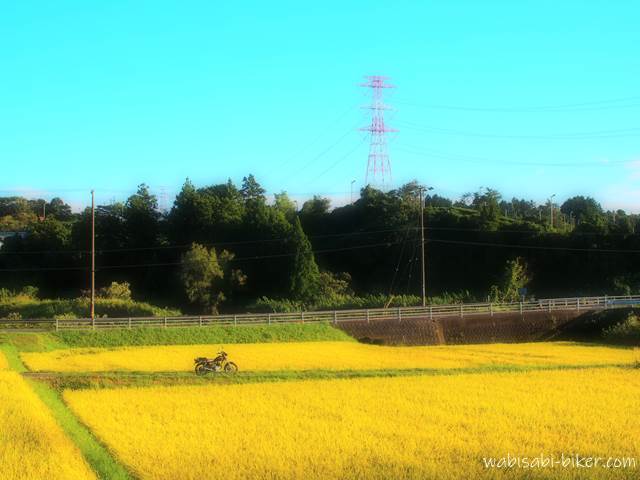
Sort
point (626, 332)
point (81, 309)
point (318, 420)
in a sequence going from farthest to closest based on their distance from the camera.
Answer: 1. point (81, 309)
2. point (626, 332)
3. point (318, 420)

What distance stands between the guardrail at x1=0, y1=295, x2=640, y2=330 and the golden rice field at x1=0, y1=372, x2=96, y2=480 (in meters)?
23.0

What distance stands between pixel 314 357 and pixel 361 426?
700 inches

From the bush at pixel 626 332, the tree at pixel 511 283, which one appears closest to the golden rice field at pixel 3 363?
the bush at pixel 626 332

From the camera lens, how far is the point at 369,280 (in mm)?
86312

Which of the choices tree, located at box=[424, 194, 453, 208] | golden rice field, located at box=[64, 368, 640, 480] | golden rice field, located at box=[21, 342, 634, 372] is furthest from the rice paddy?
tree, located at box=[424, 194, 453, 208]

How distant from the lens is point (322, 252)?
89.8 metres

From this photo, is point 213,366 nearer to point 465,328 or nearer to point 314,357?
point 314,357

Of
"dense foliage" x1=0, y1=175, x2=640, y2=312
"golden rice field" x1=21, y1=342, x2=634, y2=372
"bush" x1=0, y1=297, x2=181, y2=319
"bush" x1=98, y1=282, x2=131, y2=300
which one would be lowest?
"golden rice field" x1=21, y1=342, x2=634, y2=372

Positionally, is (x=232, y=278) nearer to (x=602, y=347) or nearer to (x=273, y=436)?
(x=602, y=347)

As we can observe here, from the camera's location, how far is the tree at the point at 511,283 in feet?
224

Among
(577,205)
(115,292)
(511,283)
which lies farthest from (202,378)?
(577,205)

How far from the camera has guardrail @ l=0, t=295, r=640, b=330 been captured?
41812 millimetres

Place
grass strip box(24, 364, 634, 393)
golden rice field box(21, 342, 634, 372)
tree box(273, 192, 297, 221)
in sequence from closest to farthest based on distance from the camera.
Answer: grass strip box(24, 364, 634, 393)
golden rice field box(21, 342, 634, 372)
tree box(273, 192, 297, 221)

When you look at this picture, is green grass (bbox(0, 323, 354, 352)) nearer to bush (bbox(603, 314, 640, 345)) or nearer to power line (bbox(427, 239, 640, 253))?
bush (bbox(603, 314, 640, 345))
